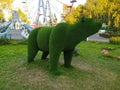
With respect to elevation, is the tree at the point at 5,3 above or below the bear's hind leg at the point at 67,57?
above

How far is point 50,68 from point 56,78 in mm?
559

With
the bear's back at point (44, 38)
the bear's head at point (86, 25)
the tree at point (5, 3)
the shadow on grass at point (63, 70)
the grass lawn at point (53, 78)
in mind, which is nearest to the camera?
the grass lawn at point (53, 78)

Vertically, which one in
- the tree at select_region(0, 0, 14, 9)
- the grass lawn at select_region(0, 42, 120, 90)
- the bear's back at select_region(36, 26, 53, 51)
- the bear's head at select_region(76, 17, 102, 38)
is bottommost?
the grass lawn at select_region(0, 42, 120, 90)

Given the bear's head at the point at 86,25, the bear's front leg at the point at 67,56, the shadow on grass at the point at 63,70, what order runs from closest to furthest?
1. the bear's head at the point at 86,25
2. the shadow on grass at the point at 63,70
3. the bear's front leg at the point at 67,56

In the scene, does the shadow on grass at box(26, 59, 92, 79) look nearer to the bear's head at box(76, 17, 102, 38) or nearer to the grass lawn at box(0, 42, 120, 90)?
the grass lawn at box(0, 42, 120, 90)

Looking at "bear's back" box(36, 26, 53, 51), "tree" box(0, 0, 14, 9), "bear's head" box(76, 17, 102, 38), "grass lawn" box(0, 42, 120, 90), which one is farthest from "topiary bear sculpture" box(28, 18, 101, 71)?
"tree" box(0, 0, 14, 9)

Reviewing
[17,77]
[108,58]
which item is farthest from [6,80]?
[108,58]

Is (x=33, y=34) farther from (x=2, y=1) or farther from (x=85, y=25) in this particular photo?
(x=2, y=1)

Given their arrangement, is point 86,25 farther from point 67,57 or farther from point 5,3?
point 5,3

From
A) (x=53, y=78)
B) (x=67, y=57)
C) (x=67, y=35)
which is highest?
(x=67, y=35)

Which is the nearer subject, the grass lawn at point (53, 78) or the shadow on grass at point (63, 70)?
the grass lawn at point (53, 78)

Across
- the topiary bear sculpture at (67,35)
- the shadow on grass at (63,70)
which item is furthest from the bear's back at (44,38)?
the shadow on grass at (63,70)

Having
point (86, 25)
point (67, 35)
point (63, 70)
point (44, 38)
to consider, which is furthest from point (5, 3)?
point (86, 25)

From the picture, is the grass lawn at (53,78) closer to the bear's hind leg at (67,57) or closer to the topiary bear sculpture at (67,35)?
the bear's hind leg at (67,57)
